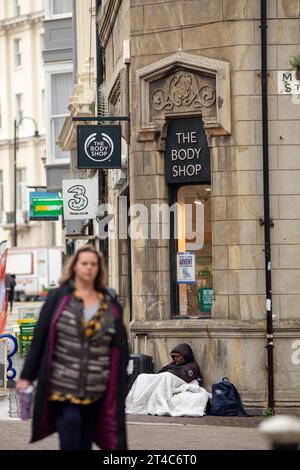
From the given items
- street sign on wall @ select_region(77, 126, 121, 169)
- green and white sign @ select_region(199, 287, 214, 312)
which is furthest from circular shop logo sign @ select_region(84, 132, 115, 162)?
green and white sign @ select_region(199, 287, 214, 312)

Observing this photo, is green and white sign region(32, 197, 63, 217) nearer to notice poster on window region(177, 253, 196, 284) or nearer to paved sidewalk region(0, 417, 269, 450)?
notice poster on window region(177, 253, 196, 284)

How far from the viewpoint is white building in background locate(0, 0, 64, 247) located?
264 ft

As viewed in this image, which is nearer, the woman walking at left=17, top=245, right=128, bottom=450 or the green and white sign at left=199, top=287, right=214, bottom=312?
the woman walking at left=17, top=245, right=128, bottom=450

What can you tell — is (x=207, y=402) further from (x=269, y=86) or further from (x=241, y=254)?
(x=269, y=86)

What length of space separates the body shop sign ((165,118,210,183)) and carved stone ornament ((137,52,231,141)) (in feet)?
0.58

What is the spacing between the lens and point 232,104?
18328 mm

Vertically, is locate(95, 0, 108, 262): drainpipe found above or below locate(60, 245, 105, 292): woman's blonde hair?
above

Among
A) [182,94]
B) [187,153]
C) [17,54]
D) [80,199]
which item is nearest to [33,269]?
[17,54]

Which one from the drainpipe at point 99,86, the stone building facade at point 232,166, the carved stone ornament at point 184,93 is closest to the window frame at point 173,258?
the stone building facade at point 232,166

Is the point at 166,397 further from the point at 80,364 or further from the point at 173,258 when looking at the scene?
the point at 80,364

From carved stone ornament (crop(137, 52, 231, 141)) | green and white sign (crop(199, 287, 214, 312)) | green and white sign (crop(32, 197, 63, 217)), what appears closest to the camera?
carved stone ornament (crop(137, 52, 231, 141))

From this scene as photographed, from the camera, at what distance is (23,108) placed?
82188mm

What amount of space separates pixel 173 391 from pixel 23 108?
65568 mm
